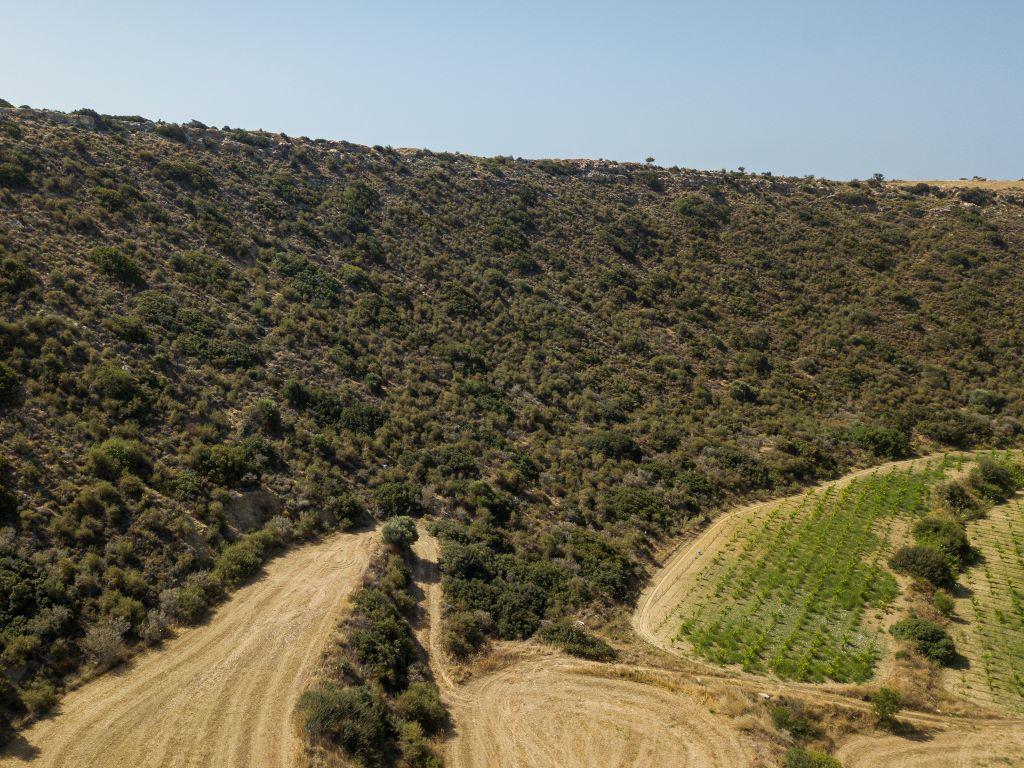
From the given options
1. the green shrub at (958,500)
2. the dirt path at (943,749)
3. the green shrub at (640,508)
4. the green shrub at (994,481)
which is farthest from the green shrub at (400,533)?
the green shrub at (994,481)

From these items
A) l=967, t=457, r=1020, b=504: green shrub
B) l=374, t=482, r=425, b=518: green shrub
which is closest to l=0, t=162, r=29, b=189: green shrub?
l=374, t=482, r=425, b=518: green shrub

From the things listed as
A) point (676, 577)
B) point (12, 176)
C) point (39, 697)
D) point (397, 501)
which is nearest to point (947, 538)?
point (676, 577)

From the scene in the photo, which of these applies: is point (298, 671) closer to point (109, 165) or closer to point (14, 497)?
point (14, 497)

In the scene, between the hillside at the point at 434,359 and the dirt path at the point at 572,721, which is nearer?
the dirt path at the point at 572,721

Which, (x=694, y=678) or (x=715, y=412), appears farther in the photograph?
(x=715, y=412)

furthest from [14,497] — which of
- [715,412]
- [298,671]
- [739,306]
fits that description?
[739,306]

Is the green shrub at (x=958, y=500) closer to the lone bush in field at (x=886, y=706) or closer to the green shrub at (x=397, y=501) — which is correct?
the lone bush in field at (x=886, y=706)

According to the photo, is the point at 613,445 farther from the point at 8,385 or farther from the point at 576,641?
the point at 8,385
